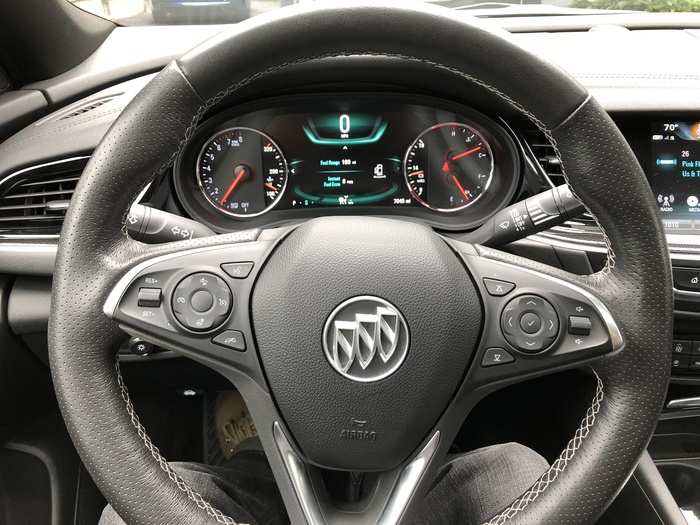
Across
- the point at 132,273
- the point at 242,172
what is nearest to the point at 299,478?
the point at 132,273

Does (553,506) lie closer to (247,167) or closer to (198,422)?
(247,167)

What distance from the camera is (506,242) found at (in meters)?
1.53

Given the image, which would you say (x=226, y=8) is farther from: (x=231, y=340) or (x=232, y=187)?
(x=231, y=340)

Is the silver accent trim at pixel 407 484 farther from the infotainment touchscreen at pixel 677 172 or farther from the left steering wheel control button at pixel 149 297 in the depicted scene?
the infotainment touchscreen at pixel 677 172

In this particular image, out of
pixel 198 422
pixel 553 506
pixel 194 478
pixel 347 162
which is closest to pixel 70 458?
pixel 198 422

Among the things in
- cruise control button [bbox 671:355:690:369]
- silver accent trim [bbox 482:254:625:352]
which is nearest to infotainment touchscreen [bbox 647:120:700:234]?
cruise control button [bbox 671:355:690:369]

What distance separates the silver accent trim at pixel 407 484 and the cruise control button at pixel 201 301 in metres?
0.35

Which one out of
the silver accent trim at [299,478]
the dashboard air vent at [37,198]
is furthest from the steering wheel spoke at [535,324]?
the dashboard air vent at [37,198]

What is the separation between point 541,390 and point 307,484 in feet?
3.42

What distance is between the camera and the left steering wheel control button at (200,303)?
998mm

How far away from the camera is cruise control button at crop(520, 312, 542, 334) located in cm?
99

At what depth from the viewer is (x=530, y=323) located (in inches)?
39.1

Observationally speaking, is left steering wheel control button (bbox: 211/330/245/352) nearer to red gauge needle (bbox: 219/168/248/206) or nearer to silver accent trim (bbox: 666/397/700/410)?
red gauge needle (bbox: 219/168/248/206)

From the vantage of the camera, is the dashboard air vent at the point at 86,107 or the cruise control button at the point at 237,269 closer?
the cruise control button at the point at 237,269
